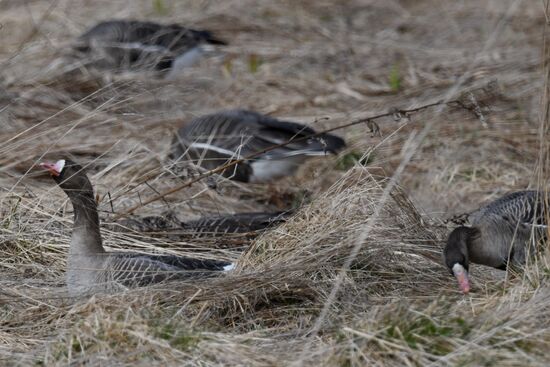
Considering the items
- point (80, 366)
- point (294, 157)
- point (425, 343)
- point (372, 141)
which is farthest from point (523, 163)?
point (80, 366)

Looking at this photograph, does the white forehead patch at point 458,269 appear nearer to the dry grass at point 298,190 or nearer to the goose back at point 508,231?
the dry grass at point 298,190

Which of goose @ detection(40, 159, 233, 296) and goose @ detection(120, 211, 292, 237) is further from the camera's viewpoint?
goose @ detection(120, 211, 292, 237)

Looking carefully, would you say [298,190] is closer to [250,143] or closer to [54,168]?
[250,143]

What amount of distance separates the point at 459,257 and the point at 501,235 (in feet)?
2.30

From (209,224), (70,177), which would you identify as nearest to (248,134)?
(209,224)

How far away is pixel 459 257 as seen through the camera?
206 inches

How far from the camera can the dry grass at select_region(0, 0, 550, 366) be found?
415 cm

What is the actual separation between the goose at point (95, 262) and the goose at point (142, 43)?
4.60m

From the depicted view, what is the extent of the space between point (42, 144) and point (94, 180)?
395 millimetres

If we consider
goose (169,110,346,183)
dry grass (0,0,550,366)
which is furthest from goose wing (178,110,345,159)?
dry grass (0,0,550,366)

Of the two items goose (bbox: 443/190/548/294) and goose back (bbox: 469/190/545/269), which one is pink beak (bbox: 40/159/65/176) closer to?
goose (bbox: 443/190/548/294)

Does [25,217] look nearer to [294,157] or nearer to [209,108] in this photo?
[294,157]

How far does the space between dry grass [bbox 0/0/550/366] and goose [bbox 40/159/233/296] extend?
0.51 feet

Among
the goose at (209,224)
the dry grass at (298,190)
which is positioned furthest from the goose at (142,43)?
the goose at (209,224)
